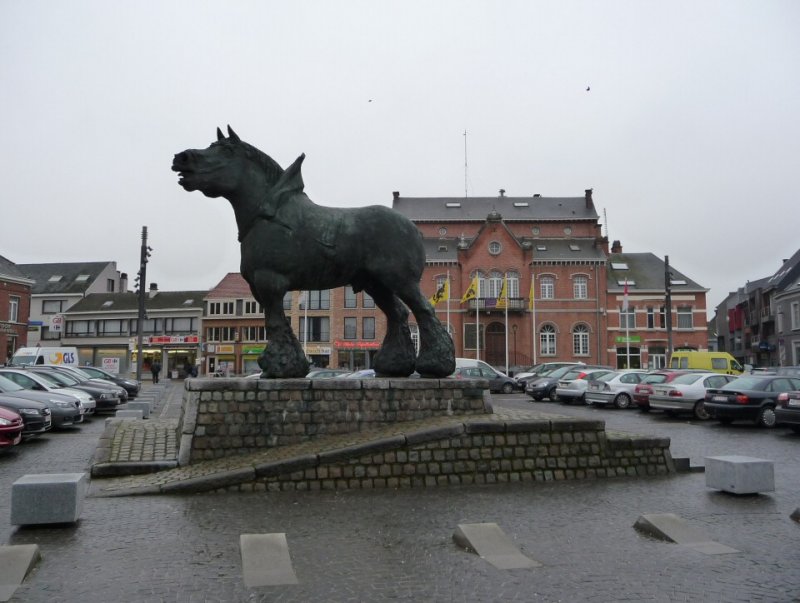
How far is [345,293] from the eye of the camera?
183 ft

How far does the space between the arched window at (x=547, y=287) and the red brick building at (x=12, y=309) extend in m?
40.0

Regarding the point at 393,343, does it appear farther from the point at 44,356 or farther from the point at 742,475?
the point at 44,356

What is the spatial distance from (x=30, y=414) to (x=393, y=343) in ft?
25.4

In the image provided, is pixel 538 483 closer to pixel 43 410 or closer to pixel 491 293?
pixel 43 410

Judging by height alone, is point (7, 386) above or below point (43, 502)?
above

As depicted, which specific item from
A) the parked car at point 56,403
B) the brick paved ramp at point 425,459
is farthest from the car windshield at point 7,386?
the brick paved ramp at point 425,459

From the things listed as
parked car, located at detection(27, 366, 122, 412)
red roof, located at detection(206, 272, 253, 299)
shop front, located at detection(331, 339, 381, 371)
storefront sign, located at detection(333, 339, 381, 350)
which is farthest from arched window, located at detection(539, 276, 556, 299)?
parked car, located at detection(27, 366, 122, 412)

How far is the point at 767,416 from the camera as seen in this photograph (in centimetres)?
1716

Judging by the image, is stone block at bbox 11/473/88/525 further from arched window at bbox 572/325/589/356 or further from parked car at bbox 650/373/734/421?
arched window at bbox 572/325/589/356

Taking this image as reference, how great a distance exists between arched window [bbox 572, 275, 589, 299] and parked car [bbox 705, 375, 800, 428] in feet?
114

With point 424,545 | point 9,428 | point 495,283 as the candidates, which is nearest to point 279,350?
point 424,545

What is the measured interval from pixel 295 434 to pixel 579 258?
46.0 meters

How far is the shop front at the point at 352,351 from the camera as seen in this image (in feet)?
182

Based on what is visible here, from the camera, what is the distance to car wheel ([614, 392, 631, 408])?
75.6 feet
